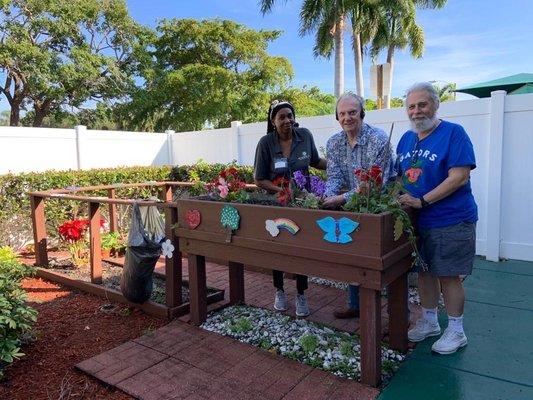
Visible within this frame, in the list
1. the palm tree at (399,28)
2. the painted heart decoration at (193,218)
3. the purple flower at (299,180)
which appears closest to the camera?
the purple flower at (299,180)

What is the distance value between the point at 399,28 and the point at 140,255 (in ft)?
58.8

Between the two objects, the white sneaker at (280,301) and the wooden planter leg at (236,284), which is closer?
the white sneaker at (280,301)

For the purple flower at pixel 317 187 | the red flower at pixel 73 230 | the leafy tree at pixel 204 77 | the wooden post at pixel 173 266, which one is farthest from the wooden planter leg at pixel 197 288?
the leafy tree at pixel 204 77

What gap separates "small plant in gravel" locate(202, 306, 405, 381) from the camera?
235cm

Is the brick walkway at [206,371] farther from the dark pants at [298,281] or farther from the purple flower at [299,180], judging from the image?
the purple flower at [299,180]

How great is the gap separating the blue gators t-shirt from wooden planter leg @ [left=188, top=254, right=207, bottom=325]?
5.00ft

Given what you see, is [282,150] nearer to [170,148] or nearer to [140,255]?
[140,255]

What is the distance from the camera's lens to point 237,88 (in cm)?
1958

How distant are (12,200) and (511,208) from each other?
20.0 ft

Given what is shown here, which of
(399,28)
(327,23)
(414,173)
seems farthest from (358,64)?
(414,173)

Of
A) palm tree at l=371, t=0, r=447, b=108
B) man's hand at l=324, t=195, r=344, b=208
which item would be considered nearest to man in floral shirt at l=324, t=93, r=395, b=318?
man's hand at l=324, t=195, r=344, b=208

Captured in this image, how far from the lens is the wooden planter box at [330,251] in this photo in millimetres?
1986

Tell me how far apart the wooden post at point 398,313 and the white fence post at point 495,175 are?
100 inches

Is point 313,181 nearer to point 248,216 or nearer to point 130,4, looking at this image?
point 248,216
